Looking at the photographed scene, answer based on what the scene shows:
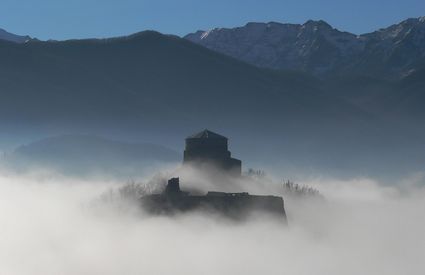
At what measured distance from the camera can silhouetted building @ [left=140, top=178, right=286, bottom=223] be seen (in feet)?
620

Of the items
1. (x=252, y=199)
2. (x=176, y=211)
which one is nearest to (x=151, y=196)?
(x=176, y=211)

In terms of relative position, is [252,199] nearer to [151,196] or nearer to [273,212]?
[273,212]

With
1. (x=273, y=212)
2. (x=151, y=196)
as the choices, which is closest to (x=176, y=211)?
(x=151, y=196)

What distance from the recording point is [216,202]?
189 m

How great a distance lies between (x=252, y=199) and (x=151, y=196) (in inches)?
810

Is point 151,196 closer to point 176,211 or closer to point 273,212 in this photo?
point 176,211

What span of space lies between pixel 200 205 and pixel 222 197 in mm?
4488

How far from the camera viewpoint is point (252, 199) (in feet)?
623

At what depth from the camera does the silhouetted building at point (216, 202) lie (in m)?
189

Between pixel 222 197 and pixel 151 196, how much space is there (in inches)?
617

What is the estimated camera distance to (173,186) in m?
192

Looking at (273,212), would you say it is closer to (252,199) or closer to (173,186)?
(252,199)

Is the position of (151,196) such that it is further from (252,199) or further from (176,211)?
(252,199)

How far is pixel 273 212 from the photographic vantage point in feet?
644
